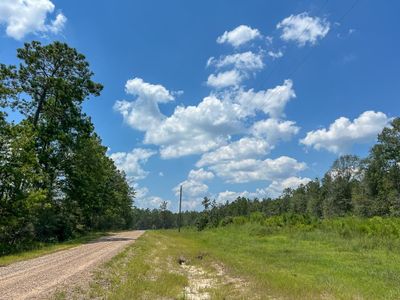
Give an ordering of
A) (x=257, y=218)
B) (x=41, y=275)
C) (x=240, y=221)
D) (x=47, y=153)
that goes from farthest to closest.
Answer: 1. (x=240, y=221)
2. (x=257, y=218)
3. (x=47, y=153)
4. (x=41, y=275)

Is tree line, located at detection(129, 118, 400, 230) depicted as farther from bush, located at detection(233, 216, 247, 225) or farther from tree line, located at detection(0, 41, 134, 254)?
tree line, located at detection(0, 41, 134, 254)

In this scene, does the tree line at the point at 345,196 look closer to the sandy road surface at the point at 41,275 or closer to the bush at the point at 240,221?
the bush at the point at 240,221

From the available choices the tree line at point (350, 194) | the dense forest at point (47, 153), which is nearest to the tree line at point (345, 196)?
the tree line at point (350, 194)

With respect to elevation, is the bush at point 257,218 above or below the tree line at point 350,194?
below

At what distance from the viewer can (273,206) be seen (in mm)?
156125

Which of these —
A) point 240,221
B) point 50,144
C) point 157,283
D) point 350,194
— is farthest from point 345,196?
point 157,283

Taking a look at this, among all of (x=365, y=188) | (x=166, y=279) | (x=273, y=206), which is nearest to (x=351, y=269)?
(x=166, y=279)

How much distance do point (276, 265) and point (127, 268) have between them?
7.18 m

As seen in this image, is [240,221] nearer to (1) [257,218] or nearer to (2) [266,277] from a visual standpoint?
(1) [257,218]

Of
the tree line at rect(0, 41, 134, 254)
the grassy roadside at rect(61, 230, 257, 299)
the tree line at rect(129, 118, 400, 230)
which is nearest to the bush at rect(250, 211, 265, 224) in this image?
the tree line at rect(129, 118, 400, 230)

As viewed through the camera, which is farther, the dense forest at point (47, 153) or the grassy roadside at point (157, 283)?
the dense forest at point (47, 153)

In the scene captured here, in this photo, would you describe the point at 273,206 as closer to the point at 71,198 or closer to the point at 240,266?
the point at 71,198

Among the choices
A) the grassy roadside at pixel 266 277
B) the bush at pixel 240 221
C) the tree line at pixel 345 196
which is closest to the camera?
the grassy roadside at pixel 266 277

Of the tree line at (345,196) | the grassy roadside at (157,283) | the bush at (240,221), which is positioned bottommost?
the grassy roadside at (157,283)
